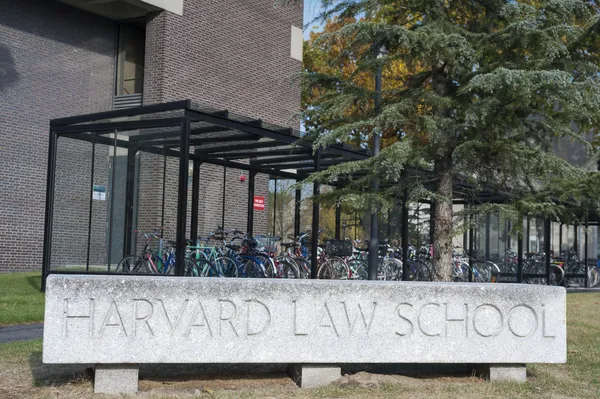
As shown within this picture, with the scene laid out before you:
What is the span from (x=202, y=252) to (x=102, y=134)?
8.95 feet

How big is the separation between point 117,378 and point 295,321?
142 cm

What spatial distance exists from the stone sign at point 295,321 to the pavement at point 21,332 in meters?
3.20

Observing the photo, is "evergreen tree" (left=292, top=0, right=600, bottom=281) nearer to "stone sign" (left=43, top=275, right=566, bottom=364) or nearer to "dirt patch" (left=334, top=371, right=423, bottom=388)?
"stone sign" (left=43, top=275, right=566, bottom=364)

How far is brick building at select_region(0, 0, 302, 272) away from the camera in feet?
60.8

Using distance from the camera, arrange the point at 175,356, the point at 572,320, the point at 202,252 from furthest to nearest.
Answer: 1. the point at 202,252
2. the point at 572,320
3. the point at 175,356

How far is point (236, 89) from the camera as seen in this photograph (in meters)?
22.0

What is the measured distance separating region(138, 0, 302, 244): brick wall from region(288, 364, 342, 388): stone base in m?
11.4

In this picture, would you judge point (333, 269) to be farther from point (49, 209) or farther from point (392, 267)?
point (49, 209)

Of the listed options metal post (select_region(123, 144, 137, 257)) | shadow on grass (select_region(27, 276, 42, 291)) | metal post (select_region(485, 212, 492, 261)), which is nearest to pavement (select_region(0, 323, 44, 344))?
metal post (select_region(123, 144, 137, 257))

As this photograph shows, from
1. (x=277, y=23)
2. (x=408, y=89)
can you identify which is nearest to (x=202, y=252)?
(x=408, y=89)

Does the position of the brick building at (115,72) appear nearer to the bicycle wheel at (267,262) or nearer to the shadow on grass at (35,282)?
the shadow on grass at (35,282)

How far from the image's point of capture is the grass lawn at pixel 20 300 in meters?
10.4

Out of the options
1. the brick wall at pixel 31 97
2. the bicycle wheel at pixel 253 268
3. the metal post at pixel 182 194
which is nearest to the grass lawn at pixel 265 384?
the metal post at pixel 182 194

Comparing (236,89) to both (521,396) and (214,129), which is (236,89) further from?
(521,396)
